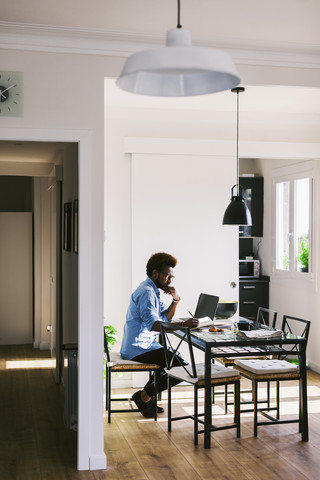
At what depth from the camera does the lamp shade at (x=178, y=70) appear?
1.88 metres

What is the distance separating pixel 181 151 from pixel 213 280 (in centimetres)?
137

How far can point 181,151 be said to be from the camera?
241 inches

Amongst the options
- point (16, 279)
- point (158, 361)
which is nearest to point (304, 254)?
point (158, 361)

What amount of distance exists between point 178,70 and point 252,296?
5.73 metres

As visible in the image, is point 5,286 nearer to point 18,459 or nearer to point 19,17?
point 18,459

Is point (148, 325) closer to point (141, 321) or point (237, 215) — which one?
point (141, 321)

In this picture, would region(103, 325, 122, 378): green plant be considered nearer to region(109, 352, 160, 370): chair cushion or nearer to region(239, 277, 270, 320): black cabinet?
region(109, 352, 160, 370): chair cushion

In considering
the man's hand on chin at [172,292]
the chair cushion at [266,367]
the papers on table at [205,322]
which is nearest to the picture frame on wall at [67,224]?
the man's hand on chin at [172,292]

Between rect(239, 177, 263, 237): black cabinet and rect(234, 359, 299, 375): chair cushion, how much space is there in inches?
120

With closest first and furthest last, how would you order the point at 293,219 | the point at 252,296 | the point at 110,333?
the point at 110,333 → the point at 293,219 → the point at 252,296

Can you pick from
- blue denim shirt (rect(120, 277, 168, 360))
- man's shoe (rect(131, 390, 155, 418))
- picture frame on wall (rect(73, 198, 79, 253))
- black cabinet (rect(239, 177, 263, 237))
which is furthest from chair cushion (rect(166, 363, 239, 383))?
black cabinet (rect(239, 177, 263, 237))

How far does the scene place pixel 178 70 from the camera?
203cm

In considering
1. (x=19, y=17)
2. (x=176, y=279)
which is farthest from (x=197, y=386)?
(x=19, y=17)

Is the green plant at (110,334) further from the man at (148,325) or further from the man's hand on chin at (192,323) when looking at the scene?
the man's hand on chin at (192,323)
